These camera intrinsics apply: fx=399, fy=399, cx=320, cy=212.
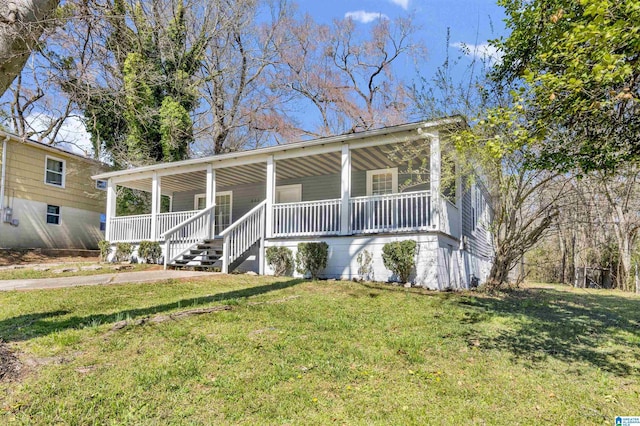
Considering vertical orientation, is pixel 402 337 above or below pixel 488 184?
below

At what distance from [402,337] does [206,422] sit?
2728 mm

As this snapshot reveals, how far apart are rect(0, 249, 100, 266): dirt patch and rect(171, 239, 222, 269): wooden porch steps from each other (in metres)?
5.71

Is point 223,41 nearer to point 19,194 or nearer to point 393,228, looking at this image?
point 19,194

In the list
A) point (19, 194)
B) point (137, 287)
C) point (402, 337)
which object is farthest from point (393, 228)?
point (19, 194)

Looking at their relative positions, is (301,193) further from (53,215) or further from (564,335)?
(53,215)

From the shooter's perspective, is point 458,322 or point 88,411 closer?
point 88,411

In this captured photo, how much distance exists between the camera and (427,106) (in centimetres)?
977

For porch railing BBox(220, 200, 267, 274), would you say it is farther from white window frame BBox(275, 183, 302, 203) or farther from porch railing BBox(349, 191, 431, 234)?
white window frame BBox(275, 183, 302, 203)

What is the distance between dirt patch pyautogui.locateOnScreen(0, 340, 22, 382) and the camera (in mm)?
3420

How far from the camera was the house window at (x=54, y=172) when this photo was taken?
54.5 ft

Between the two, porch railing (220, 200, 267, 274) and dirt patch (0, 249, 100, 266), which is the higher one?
porch railing (220, 200, 267, 274)

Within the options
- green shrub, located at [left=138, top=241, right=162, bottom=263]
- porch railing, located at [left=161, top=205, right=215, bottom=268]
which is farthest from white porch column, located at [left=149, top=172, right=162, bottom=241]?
porch railing, located at [left=161, top=205, right=215, bottom=268]

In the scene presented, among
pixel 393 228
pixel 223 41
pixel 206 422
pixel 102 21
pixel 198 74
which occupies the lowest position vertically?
pixel 206 422

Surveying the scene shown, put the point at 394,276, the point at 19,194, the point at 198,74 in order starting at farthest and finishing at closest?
the point at 198,74
the point at 19,194
the point at 394,276
